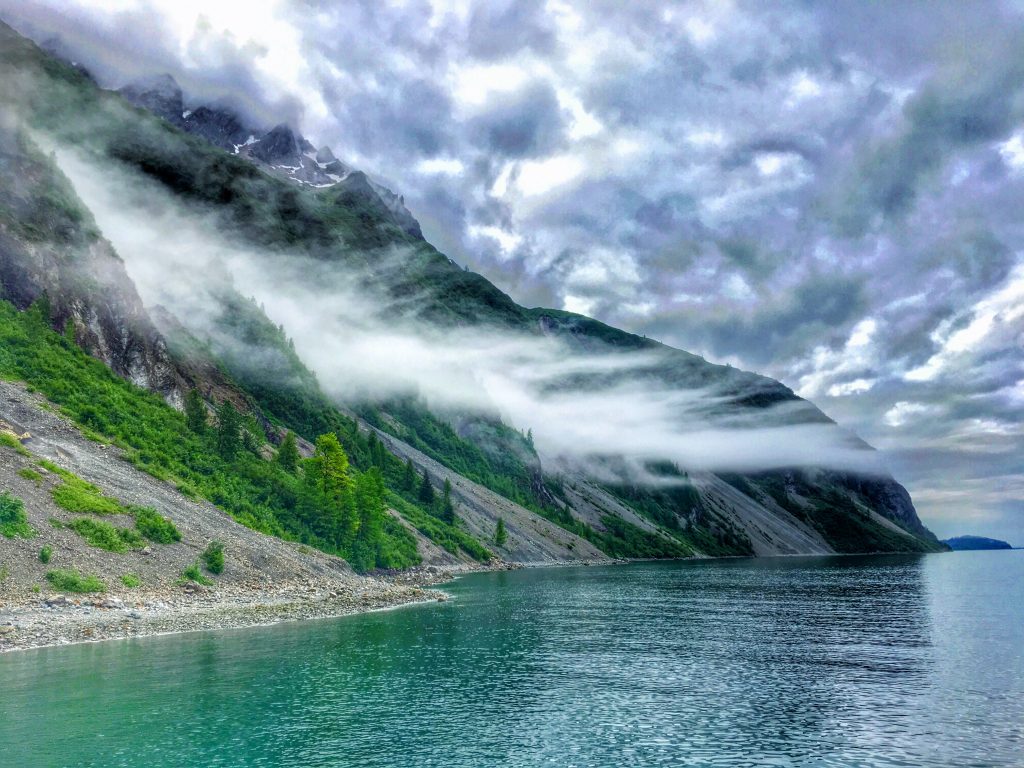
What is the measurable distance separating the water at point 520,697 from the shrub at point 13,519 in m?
17.4

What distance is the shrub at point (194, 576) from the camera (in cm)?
7181

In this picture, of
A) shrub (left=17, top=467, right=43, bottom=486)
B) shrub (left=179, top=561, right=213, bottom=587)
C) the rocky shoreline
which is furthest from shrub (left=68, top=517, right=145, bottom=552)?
shrub (left=17, top=467, right=43, bottom=486)

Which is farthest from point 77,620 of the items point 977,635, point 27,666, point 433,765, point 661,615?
point 977,635

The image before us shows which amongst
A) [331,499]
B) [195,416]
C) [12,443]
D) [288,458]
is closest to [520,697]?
[12,443]

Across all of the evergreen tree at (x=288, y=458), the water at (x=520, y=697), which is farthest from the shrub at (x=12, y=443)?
the evergreen tree at (x=288, y=458)

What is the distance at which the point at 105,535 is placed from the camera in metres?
69.2

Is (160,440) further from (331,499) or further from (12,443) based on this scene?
(12,443)

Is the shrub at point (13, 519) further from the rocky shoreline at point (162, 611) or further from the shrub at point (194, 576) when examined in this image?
the shrub at point (194, 576)

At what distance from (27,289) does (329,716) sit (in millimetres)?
115453

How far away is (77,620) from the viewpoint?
55688 millimetres

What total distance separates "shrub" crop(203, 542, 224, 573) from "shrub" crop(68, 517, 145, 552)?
7.12m

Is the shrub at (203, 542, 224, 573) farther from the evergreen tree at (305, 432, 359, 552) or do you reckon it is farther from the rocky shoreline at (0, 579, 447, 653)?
the evergreen tree at (305, 432, 359, 552)

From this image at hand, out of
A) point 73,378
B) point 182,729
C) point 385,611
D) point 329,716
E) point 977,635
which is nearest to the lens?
point 182,729

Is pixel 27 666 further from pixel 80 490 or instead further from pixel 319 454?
pixel 319 454
